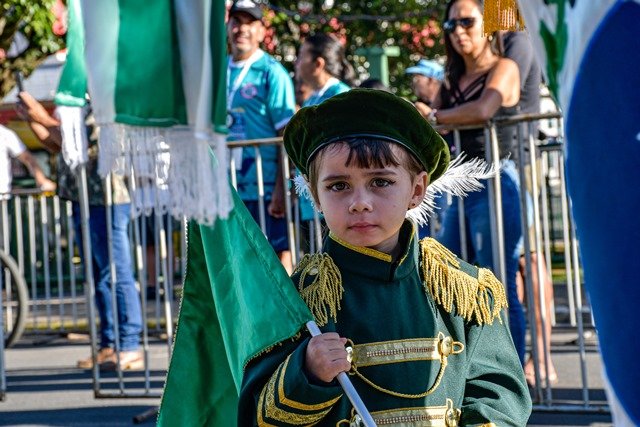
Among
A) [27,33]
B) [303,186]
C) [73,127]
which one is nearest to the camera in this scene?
[303,186]

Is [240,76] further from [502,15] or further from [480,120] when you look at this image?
[502,15]

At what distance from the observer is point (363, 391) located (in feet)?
9.50

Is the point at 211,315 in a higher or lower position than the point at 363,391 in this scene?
higher

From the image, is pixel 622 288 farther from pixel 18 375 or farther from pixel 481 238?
pixel 18 375

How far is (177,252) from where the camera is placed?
11.8 m

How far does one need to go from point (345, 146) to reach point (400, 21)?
11299 millimetres

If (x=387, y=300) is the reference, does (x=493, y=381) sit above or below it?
below

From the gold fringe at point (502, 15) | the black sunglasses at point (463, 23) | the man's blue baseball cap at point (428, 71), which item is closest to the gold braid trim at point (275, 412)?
the gold fringe at point (502, 15)

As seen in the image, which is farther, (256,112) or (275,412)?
(256,112)

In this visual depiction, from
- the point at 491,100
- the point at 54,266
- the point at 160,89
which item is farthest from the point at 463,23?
the point at 54,266

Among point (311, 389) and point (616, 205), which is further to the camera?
point (311, 389)

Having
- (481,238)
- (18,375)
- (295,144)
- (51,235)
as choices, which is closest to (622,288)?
(295,144)

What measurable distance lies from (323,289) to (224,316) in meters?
0.29

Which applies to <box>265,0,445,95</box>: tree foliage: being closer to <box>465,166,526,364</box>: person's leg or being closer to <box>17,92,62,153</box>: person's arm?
<box>17,92,62,153</box>: person's arm
